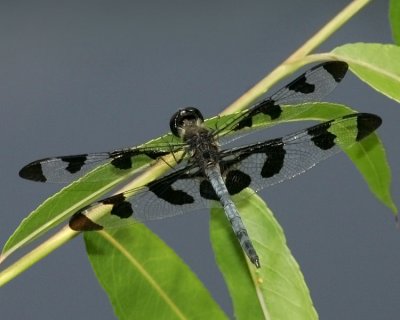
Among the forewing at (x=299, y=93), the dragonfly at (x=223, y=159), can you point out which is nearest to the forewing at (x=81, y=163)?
the dragonfly at (x=223, y=159)

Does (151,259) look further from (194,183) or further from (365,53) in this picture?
(365,53)

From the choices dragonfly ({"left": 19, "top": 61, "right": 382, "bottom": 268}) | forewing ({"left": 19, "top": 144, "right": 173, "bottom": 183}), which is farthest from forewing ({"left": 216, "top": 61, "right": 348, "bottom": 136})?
forewing ({"left": 19, "top": 144, "right": 173, "bottom": 183})

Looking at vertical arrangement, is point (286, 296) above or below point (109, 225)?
below

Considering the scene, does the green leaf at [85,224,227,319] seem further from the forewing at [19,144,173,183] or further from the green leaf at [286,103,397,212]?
the green leaf at [286,103,397,212]

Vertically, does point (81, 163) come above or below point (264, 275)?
above

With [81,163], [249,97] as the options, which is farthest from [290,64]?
[81,163]

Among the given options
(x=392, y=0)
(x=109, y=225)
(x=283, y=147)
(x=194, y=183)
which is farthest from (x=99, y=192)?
(x=392, y=0)

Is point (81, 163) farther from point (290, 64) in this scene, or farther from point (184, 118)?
point (290, 64)
